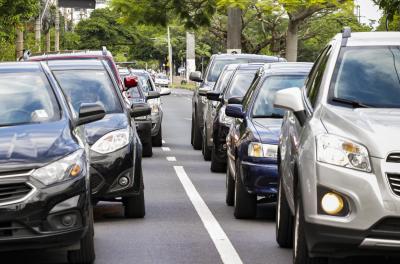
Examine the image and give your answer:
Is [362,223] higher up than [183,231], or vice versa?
[362,223]

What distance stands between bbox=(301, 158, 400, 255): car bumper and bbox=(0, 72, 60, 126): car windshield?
2950 mm

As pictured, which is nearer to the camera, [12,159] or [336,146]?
[336,146]

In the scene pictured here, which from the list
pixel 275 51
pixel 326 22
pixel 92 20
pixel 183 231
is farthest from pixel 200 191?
pixel 92 20

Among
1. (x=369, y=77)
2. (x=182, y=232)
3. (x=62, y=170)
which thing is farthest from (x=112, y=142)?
(x=369, y=77)

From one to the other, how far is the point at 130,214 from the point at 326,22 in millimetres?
52656

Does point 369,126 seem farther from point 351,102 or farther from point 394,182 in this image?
point 351,102

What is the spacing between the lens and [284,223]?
1037cm

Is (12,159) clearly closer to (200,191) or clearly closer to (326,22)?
(200,191)

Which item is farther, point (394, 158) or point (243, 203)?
point (243, 203)

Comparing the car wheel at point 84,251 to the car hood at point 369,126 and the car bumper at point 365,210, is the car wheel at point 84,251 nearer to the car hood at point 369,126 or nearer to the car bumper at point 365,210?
the car hood at point 369,126

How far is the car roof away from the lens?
9227mm

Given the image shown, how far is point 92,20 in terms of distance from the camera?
418 feet

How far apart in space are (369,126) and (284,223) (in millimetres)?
2665

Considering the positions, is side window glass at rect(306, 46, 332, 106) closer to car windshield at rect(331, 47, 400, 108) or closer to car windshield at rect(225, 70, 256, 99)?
car windshield at rect(331, 47, 400, 108)
